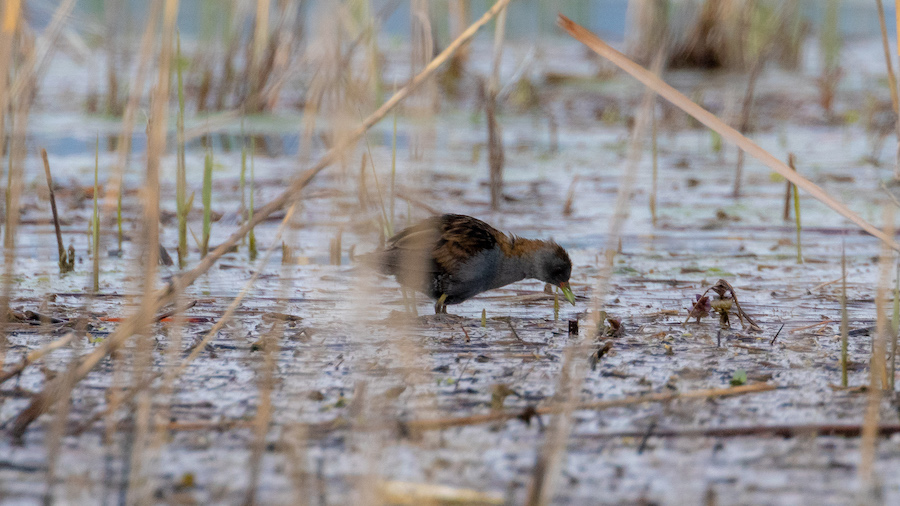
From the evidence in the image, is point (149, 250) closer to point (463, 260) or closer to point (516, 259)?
point (463, 260)

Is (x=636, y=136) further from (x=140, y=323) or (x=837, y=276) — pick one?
(x=837, y=276)

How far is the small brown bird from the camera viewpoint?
3.96 metres

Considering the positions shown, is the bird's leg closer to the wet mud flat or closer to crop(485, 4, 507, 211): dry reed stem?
the wet mud flat

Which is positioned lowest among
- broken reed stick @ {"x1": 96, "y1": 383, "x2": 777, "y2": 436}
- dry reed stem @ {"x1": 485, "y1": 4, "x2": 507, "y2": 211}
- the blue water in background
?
broken reed stick @ {"x1": 96, "y1": 383, "x2": 777, "y2": 436}

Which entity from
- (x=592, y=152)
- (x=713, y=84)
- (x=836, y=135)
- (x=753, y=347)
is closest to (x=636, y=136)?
(x=753, y=347)

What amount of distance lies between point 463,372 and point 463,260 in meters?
0.96

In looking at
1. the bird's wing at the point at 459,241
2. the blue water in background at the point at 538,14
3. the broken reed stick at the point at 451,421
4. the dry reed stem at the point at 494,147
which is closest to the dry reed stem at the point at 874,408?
the broken reed stick at the point at 451,421

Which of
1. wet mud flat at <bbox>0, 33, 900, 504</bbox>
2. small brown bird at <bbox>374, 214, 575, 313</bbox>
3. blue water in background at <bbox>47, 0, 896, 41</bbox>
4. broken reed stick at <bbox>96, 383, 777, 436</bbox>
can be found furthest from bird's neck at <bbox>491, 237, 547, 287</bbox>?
blue water in background at <bbox>47, 0, 896, 41</bbox>

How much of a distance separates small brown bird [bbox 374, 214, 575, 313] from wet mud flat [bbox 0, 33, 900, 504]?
0.43 feet

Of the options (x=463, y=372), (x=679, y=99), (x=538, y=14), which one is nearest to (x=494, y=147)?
(x=463, y=372)

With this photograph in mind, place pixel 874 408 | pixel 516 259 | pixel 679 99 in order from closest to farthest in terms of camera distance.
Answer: pixel 874 408
pixel 679 99
pixel 516 259

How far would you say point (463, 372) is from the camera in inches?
122

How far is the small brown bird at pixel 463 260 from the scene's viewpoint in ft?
13.0

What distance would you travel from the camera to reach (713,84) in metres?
11.9
